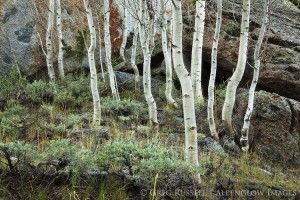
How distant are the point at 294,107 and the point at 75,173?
227 inches

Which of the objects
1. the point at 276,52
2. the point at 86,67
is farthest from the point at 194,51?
the point at 86,67

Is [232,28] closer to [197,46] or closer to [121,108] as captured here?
[197,46]

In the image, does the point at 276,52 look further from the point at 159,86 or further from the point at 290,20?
the point at 159,86

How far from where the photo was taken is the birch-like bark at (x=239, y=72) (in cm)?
798

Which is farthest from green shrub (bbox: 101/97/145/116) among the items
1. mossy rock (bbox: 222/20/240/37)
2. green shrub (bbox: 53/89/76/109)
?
mossy rock (bbox: 222/20/240/37)

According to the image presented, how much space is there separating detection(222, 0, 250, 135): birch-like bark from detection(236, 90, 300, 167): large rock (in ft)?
1.67

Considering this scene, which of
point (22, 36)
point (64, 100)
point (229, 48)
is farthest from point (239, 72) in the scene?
point (22, 36)

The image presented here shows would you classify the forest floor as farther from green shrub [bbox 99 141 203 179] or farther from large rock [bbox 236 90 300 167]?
large rock [bbox 236 90 300 167]

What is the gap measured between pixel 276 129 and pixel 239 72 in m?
1.56

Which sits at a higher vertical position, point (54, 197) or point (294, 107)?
point (294, 107)

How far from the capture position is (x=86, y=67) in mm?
14156

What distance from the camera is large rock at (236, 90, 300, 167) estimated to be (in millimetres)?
8523

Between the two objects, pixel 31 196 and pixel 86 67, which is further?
pixel 86 67

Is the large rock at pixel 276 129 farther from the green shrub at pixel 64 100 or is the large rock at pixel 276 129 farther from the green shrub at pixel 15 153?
the green shrub at pixel 15 153
